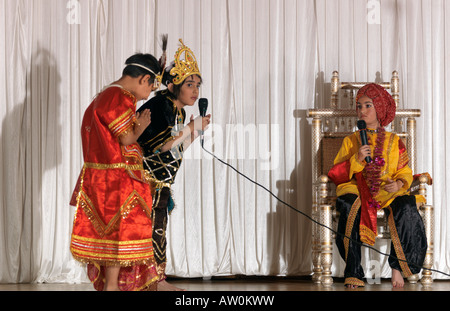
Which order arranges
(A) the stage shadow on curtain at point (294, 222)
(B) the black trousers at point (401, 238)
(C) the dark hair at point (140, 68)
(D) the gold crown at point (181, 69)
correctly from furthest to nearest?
(A) the stage shadow on curtain at point (294, 222) → (B) the black trousers at point (401, 238) → (D) the gold crown at point (181, 69) → (C) the dark hair at point (140, 68)

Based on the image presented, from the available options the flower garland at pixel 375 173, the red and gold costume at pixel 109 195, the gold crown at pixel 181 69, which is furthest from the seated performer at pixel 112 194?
the flower garland at pixel 375 173

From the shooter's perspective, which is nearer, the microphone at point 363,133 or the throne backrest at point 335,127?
the microphone at point 363,133

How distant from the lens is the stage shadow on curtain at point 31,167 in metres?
3.83

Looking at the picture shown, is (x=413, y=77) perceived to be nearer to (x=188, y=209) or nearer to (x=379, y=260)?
(x=379, y=260)

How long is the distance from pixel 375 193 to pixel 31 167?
2.19m

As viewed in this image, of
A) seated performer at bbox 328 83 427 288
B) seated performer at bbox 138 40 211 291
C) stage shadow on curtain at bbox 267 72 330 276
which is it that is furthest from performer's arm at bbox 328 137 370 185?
seated performer at bbox 138 40 211 291

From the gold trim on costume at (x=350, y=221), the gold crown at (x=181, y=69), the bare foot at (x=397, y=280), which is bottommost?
the bare foot at (x=397, y=280)

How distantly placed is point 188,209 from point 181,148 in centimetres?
99

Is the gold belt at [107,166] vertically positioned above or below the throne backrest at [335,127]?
below

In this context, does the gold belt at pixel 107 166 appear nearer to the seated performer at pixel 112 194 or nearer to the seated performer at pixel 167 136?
the seated performer at pixel 112 194

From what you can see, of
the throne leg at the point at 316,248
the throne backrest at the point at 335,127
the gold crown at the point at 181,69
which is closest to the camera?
the gold crown at the point at 181,69

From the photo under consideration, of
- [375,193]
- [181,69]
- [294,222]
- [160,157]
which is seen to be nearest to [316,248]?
[294,222]

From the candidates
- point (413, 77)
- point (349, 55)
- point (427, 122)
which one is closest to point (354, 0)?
point (349, 55)
